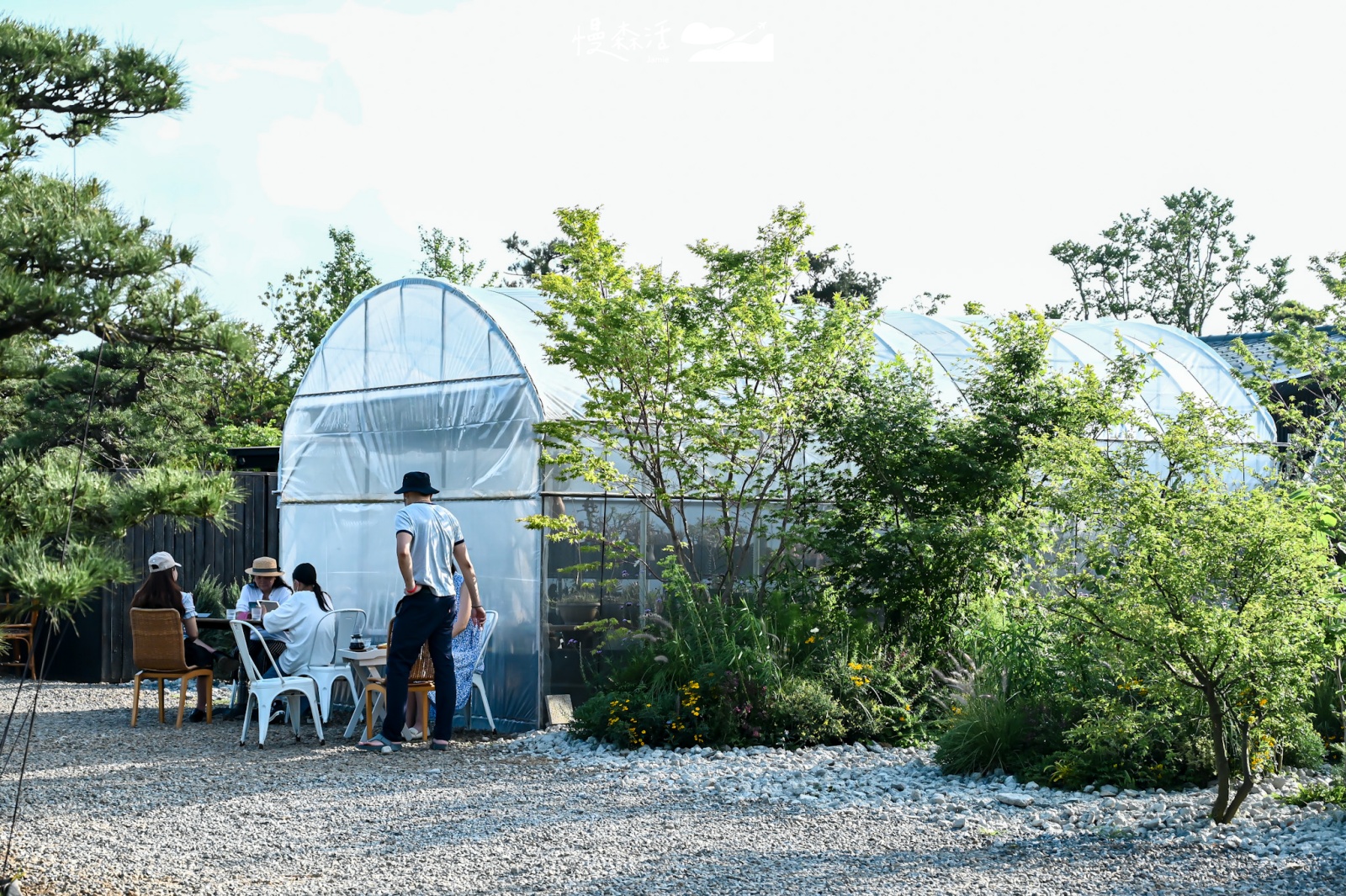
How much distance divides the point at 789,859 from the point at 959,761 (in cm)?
221

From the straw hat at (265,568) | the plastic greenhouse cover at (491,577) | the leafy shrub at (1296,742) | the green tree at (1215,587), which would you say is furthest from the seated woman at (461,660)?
the leafy shrub at (1296,742)

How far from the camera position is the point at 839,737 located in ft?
28.8

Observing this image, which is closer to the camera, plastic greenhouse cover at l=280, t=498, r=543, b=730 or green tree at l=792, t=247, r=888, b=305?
plastic greenhouse cover at l=280, t=498, r=543, b=730

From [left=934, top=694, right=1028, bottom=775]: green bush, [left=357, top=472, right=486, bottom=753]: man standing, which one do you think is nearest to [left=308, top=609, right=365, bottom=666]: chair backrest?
[left=357, top=472, right=486, bottom=753]: man standing

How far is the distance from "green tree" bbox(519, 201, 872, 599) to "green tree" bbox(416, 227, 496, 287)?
76.6 ft

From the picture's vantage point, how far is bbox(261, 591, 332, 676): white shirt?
31.3 ft

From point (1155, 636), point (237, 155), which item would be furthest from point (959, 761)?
point (237, 155)

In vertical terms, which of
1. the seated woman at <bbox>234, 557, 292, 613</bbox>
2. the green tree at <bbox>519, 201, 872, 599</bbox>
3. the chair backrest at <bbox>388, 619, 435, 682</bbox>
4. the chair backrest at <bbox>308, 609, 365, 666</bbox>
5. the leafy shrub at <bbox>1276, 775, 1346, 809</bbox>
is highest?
the green tree at <bbox>519, 201, 872, 599</bbox>

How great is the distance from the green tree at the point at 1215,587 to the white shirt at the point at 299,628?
5.50 metres

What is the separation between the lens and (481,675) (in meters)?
9.73

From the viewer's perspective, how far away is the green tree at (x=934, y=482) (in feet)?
31.7

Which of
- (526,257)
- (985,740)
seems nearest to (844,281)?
(526,257)

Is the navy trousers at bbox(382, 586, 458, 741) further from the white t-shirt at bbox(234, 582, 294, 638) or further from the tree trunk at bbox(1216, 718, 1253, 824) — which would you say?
the tree trunk at bbox(1216, 718, 1253, 824)

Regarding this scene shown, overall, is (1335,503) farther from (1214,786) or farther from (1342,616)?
(1214,786)
